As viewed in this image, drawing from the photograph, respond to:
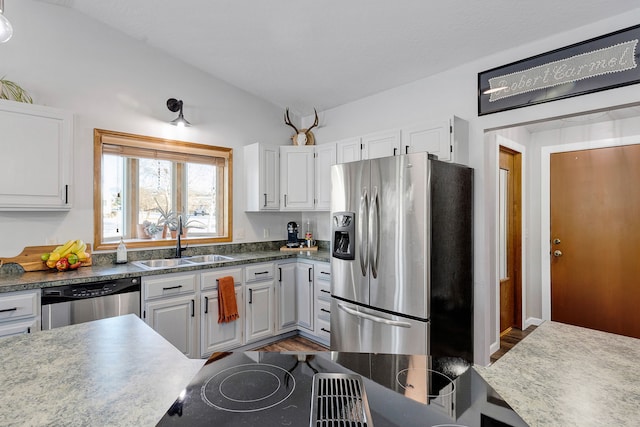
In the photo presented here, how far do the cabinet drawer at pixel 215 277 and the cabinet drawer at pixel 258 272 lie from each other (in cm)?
8

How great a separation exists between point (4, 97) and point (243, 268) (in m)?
2.18

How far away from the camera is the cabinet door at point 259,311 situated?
3254mm

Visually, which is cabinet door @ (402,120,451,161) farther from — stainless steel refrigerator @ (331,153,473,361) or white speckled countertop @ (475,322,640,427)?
white speckled countertop @ (475,322,640,427)

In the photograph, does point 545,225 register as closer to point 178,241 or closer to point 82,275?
point 178,241

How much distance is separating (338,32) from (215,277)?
2298 mm

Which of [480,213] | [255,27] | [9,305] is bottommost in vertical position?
[9,305]

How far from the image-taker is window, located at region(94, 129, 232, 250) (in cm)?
303

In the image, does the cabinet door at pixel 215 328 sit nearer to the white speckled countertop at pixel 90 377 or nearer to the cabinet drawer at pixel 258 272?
the cabinet drawer at pixel 258 272

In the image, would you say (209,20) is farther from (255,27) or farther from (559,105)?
(559,105)

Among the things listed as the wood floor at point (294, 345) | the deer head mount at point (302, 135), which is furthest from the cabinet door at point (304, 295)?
the deer head mount at point (302, 135)

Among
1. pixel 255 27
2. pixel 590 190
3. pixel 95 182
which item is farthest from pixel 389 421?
pixel 590 190

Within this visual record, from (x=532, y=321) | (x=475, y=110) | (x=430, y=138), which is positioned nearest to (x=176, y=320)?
(x=430, y=138)

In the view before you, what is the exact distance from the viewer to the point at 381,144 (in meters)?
3.11

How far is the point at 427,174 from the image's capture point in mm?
2260
